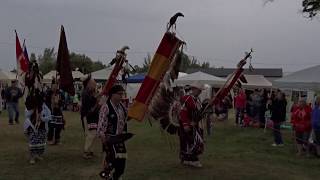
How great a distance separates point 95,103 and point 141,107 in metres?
3.26

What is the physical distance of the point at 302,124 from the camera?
13414mm

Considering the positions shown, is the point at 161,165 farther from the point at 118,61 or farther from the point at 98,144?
the point at 98,144

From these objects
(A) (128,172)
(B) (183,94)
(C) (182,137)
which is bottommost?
(A) (128,172)

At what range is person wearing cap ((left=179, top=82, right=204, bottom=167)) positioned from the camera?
33.4 feet

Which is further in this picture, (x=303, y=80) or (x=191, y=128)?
(x=303, y=80)

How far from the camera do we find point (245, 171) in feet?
→ 33.8

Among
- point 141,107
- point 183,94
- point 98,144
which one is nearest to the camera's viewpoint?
point 141,107

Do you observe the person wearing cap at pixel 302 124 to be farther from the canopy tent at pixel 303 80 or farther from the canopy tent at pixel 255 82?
the canopy tent at pixel 255 82

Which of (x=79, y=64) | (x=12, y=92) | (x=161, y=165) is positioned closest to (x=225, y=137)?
(x=161, y=165)

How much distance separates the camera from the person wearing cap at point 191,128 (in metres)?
10.2

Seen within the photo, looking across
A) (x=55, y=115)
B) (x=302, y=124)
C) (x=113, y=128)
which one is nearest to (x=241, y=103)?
(x=302, y=124)

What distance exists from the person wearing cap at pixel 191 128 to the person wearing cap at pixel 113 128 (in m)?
2.64

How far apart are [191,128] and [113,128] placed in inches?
117

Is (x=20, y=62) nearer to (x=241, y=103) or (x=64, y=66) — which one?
(x=64, y=66)
